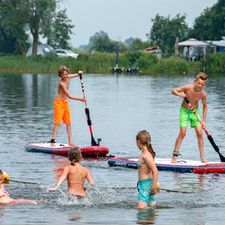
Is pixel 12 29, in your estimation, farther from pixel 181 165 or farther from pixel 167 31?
pixel 181 165

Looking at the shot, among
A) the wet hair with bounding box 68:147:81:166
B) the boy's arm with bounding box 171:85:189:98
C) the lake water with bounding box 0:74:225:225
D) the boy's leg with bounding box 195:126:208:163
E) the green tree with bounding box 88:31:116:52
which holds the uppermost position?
the boy's arm with bounding box 171:85:189:98

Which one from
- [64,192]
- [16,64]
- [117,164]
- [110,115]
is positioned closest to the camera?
[64,192]

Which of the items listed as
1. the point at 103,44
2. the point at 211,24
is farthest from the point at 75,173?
the point at 103,44

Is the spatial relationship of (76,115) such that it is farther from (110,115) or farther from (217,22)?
(217,22)

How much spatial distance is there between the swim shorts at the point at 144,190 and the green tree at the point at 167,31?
9896 centimetres

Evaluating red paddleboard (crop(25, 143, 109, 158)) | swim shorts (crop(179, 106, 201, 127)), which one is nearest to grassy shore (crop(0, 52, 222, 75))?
red paddleboard (crop(25, 143, 109, 158))

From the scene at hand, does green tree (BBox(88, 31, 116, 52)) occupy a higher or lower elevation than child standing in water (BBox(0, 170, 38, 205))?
lower

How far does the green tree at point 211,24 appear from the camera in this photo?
111m

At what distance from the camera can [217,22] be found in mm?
111500

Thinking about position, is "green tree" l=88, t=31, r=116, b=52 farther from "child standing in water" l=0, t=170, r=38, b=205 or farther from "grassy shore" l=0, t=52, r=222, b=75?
"child standing in water" l=0, t=170, r=38, b=205

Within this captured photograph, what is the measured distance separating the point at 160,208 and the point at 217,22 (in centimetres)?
9750

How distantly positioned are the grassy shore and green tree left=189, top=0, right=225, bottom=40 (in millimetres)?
24576

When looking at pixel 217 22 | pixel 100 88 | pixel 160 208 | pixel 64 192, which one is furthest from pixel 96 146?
pixel 217 22

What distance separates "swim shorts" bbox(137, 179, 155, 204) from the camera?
14.4 meters
